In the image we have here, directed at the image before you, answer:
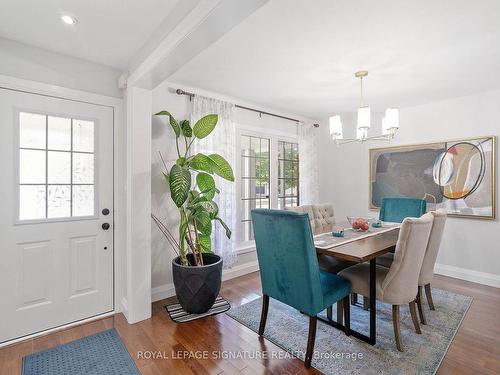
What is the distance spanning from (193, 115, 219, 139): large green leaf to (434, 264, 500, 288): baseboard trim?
12.1 feet

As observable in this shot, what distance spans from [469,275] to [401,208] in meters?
1.27

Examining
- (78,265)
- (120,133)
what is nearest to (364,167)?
(120,133)

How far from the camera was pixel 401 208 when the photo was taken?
3.49m

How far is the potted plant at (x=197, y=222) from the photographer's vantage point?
97.5 inches

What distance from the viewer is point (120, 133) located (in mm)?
2711

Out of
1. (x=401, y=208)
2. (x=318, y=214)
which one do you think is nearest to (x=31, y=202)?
(x=318, y=214)

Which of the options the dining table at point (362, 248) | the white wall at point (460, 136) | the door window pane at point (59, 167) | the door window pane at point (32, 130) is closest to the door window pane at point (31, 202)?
the door window pane at point (59, 167)

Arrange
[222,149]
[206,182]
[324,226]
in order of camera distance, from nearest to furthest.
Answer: [206,182], [324,226], [222,149]

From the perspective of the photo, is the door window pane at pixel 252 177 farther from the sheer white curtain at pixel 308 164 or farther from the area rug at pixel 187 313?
the area rug at pixel 187 313

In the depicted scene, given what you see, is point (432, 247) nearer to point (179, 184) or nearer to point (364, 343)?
point (364, 343)

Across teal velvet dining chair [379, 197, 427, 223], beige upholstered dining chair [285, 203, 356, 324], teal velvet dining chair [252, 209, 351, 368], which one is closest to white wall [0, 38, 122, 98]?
teal velvet dining chair [252, 209, 351, 368]

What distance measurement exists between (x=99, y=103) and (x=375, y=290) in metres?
2.98

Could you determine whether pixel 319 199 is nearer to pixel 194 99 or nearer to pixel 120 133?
pixel 194 99

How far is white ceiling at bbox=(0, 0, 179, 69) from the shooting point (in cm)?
177
